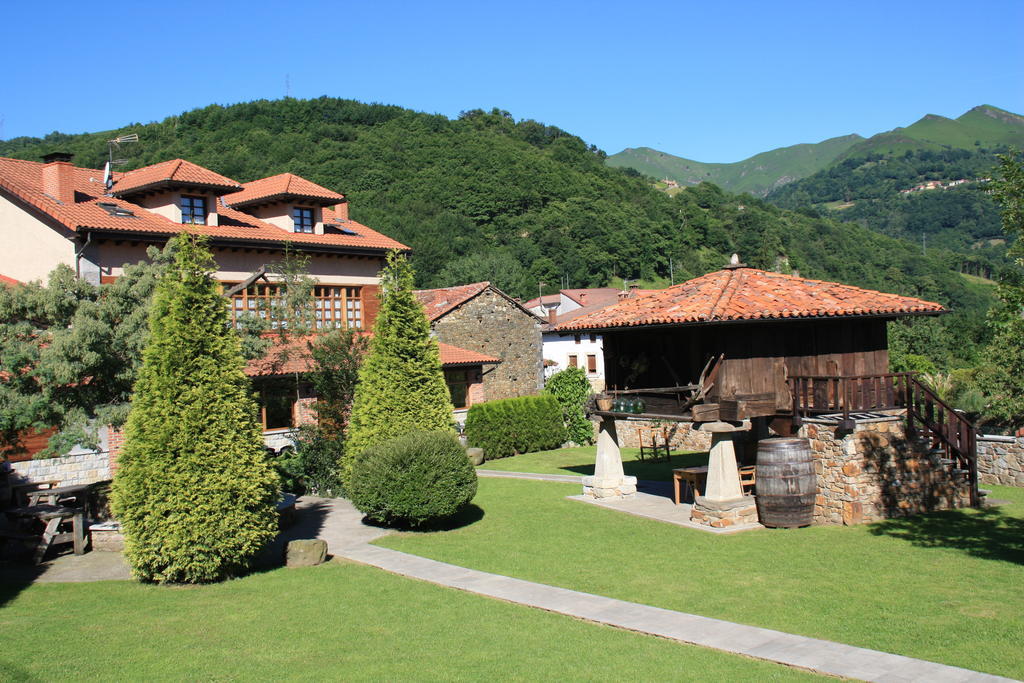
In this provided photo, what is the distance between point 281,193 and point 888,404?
20.3 meters

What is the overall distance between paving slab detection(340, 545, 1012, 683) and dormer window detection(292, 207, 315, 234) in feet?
58.7

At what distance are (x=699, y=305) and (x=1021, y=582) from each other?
736cm

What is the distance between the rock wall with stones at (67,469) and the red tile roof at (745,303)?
1358 centimetres

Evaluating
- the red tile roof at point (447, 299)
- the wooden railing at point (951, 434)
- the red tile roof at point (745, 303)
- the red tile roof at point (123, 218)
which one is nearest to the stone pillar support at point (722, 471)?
the red tile roof at point (745, 303)

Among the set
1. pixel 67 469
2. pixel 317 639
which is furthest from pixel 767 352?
pixel 67 469

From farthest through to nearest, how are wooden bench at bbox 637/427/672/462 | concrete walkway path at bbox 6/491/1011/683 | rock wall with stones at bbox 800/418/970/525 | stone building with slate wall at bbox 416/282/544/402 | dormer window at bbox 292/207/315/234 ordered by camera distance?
stone building with slate wall at bbox 416/282/544/402 < dormer window at bbox 292/207/315/234 < wooden bench at bbox 637/427/672/462 < rock wall with stones at bbox 800/418/970/525 < concrete walkway path at bbox 6/491/1011/683

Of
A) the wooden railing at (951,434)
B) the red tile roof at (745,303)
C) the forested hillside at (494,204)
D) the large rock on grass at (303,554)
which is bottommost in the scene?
the large rock on grass at (303,554)

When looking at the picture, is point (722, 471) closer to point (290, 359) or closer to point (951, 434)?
point (951, 434)

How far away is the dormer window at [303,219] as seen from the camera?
94.4 ft

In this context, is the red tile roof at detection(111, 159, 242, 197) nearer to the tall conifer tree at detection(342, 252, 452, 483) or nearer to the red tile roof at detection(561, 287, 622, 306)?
the tall conifer tree at detection(342, 252, 452, 483)

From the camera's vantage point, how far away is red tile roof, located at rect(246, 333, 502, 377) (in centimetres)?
2151

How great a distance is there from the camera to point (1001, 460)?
21.3m

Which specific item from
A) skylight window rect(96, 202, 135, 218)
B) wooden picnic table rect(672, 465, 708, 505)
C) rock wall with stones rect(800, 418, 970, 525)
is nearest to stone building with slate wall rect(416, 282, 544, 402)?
skylight window rect(96, 202, 135, 218)

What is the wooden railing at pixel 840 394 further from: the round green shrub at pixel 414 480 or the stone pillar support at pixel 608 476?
the round green shrub at pixel 414 480
